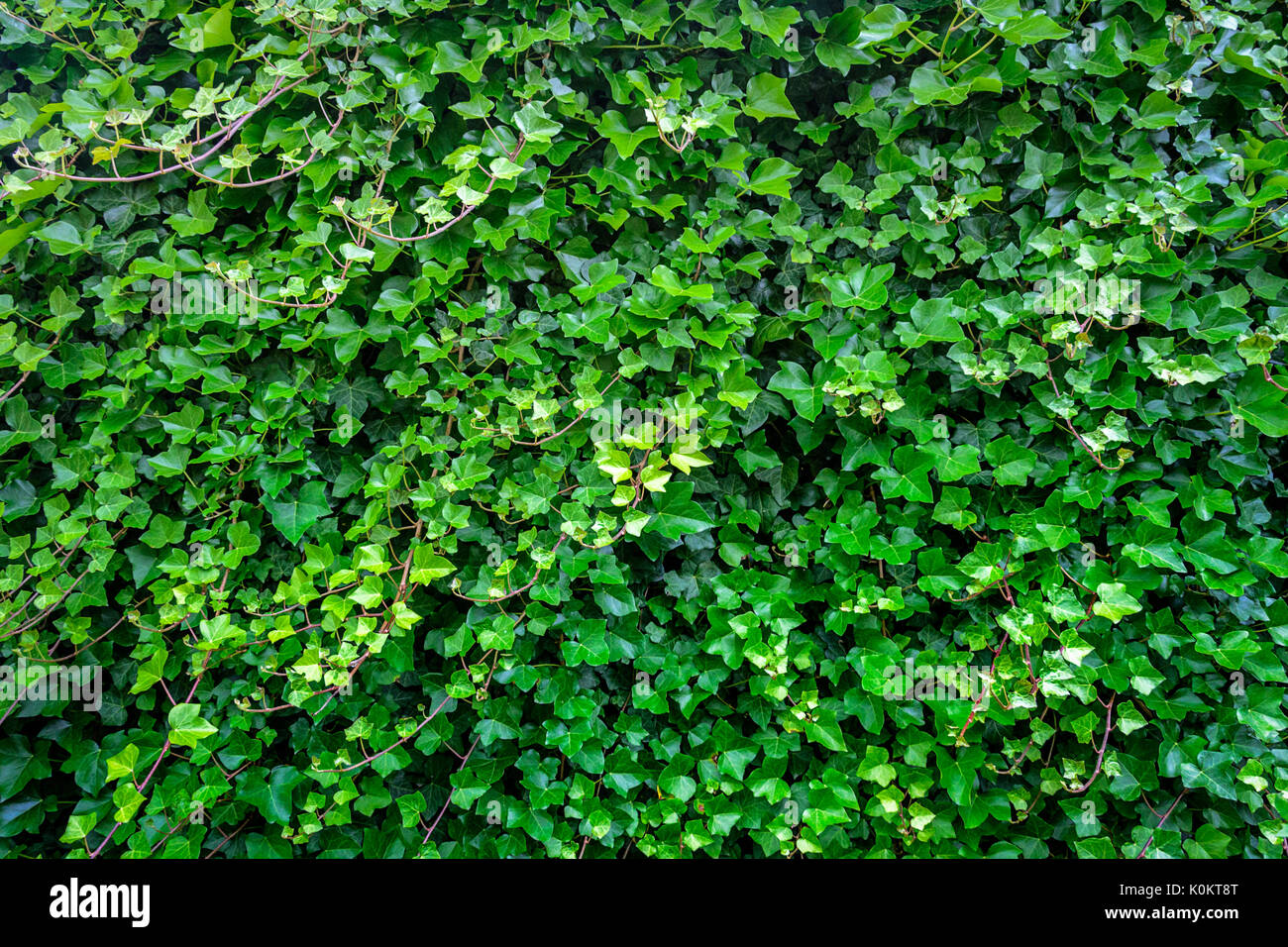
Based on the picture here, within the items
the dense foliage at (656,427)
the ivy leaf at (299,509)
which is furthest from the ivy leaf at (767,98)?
the ivy leaf at (299,509)

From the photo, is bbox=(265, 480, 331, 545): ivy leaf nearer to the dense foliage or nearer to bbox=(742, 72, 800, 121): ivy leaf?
the dense foliage

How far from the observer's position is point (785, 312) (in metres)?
2.05

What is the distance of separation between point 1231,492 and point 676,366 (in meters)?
1.63

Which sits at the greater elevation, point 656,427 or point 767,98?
point 767,98

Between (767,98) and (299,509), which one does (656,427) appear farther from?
(299,509)

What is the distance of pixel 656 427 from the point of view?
1.95 metres

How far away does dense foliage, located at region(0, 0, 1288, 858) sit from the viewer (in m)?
1.95

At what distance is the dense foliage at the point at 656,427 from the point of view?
1.95 m

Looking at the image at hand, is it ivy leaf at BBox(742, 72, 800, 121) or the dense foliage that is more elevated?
ivy leaf at BBox(742, 72, 800, 121)

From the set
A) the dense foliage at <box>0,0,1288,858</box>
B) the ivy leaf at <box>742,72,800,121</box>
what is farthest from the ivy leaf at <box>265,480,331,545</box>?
the ivy leaf at <box>742,72,800,121</box>

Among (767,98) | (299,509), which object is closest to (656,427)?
(767,98)

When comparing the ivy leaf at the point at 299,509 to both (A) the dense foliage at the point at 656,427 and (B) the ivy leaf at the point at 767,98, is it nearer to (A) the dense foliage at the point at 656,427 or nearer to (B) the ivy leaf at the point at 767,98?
(A) the dense foliage at the point at 656,427
